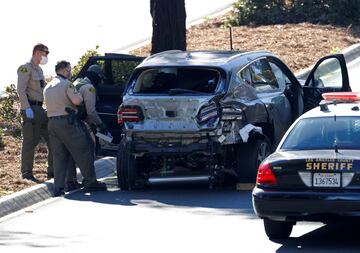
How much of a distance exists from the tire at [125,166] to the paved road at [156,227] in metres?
0.17

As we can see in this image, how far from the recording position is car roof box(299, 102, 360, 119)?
11053 mm

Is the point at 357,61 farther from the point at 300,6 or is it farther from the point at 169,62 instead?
the point at 169,62

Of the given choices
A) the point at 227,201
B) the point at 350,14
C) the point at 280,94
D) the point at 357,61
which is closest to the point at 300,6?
the point at 350,14

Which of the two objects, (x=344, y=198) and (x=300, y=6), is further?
(x=300, y=6)

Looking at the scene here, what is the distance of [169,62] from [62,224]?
2918 millimetres

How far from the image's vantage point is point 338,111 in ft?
36.6

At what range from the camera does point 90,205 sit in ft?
44.7

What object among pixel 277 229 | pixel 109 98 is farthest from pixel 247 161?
pixel 277 229

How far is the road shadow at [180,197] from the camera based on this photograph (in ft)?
43.3

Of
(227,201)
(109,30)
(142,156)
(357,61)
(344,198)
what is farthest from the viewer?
(109,30)

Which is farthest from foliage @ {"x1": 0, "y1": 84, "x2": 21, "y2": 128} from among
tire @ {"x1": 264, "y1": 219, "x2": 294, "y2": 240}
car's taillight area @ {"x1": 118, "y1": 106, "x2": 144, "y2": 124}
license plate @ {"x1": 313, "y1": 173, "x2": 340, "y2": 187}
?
license plate @ {"x1": 313, "y1": 173, "x2": 340, "y2": 187}

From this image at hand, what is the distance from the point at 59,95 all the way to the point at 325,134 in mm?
4516

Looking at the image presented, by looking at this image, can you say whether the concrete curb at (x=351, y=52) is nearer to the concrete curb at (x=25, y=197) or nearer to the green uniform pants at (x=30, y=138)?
the green uniform pants at (x=30, y=138)

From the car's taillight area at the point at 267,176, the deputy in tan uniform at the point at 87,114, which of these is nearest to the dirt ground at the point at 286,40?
the deputy in tan uniform at the point at 87,114
